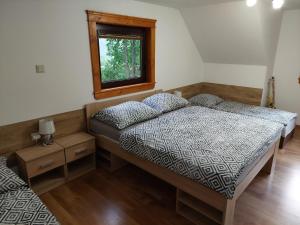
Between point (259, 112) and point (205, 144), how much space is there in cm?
187

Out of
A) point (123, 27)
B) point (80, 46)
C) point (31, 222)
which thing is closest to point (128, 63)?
point (123, 27)

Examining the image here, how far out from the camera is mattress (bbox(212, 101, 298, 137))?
10.3 ft

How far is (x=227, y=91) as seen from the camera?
427 centimetres

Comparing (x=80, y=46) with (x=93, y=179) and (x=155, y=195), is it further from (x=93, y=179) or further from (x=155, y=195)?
(x=155, y=195)

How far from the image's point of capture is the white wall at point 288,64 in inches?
146

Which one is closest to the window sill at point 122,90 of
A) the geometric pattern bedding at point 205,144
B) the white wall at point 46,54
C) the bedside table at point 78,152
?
the white wall at point 46,54

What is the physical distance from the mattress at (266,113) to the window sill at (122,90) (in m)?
1.33

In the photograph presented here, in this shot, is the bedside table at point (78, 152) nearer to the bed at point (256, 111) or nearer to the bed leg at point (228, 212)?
the bed leg at point (228, 212)

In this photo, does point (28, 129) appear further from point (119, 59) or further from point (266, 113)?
point (266, 113)

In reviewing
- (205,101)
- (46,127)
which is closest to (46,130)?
(46,127)

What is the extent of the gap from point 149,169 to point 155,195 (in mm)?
317

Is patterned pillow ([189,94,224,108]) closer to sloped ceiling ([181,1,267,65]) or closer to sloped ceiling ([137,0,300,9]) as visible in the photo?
sloped ceiling ([181,1,267,65])

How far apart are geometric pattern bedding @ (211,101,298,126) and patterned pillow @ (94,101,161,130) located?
153 cm

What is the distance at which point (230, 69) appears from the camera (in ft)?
13.6
